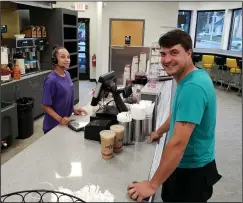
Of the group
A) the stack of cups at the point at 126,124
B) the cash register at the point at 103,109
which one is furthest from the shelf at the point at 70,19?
A: the stack of cups at the point at 126,124

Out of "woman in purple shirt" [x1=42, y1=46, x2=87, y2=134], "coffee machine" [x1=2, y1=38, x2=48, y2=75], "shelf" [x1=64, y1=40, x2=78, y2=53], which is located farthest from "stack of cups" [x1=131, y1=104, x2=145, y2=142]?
"shelf" [x1=64, y1=40, x2=78, y2=53]

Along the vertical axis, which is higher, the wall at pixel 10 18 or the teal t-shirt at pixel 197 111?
the wall at pixel 10 18

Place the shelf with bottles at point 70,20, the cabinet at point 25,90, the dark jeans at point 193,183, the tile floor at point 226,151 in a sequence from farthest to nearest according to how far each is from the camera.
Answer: the shelf with bottles at point 70,20 < the cabinet at point 25,90 < the tile floor at point 226,151 < the dark jeans at point 193,183

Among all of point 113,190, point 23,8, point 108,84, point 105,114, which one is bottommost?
point 113,190

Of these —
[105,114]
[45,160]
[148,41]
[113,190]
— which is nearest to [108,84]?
[105,114]

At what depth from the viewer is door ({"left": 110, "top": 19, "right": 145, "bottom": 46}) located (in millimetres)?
6734

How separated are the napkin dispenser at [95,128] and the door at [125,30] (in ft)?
17.7

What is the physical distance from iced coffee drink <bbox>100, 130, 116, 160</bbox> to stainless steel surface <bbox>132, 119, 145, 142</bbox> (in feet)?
0.89

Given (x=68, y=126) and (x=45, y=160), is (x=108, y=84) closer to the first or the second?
(x=68, y=126)

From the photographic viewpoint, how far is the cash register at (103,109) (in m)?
1.63

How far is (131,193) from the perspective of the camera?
1.07 meters

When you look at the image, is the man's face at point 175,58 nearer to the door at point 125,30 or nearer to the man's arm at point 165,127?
the man's arm at point 165,127

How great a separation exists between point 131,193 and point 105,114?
2.58 ft

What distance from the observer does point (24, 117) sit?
3654mm
